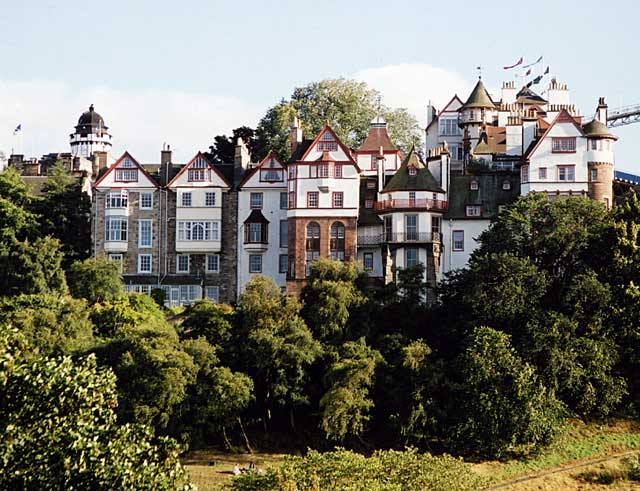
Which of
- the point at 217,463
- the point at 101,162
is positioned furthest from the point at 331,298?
the point at 101,162

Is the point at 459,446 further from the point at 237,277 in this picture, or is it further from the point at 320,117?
the point at 320,117

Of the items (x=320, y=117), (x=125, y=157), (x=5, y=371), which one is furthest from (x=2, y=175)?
(x=5, y=371)

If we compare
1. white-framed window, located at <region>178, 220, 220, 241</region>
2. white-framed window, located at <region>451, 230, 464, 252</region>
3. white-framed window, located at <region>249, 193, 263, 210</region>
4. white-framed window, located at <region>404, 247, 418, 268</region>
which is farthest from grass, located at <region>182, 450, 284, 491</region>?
white-framed window, located at <region>249, 193, 263, 210</region>

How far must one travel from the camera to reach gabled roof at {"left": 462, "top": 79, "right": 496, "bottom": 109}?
287ft

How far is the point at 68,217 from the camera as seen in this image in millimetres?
80688

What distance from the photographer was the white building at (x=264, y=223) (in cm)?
7669

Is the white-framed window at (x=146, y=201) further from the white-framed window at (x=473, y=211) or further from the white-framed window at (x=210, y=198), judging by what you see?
the white-framed window at (x=473, y=211)

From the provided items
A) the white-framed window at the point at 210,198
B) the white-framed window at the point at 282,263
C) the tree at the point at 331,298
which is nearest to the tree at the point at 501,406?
the tree at the point at 331,298

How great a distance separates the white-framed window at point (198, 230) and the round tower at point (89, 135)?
5078 cm

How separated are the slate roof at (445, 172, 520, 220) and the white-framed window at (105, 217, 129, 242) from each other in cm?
2077

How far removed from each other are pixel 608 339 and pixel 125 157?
34.0 meters

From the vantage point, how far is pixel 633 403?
2446 inches

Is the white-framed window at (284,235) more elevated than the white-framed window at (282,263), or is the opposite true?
the white-framed window at (284,235)

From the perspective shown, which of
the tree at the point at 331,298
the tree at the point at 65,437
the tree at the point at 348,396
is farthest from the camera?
the tree at the point at 331,298
